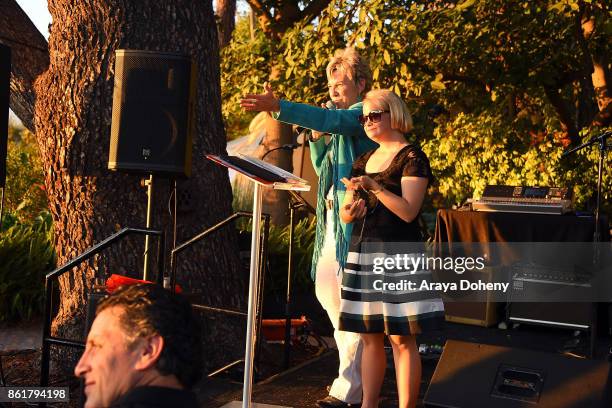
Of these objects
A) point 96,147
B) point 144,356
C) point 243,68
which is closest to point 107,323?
point 144,356

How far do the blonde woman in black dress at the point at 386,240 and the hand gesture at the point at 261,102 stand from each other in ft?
1.39

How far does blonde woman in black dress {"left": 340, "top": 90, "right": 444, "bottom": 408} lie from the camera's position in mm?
3877

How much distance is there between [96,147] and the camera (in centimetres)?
531

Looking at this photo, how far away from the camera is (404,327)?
152 inches

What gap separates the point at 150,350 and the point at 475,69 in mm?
8539

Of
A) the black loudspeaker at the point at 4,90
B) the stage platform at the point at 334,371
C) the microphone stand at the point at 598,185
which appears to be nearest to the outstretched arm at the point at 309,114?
the stage platform at the point at 334,371

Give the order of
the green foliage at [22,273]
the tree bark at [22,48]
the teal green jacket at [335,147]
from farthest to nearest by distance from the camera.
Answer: the green foliage at [22,273] < the tree bark at [22,48] < the teal green jacket at [335,147]

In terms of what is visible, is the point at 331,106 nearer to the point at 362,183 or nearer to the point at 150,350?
the point at 362,183

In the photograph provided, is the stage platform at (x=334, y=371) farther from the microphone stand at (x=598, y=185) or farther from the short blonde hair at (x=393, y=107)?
the short blonde hair at (x=393, y=107)

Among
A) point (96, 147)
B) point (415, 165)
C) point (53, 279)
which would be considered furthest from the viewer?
point (96, 147)

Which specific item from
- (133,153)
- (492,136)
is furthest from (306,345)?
(492,136)

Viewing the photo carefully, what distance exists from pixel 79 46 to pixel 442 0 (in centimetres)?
584

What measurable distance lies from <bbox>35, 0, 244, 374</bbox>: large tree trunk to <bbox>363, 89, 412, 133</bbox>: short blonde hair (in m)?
1.84

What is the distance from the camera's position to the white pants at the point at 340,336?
4445 mm
